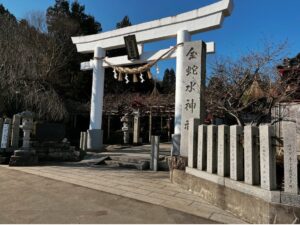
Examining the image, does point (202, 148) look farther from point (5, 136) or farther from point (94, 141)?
point (94, 141)

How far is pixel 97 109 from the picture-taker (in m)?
13.3

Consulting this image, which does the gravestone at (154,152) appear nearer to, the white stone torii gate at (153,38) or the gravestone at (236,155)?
the white stone torii gate at (153,38)

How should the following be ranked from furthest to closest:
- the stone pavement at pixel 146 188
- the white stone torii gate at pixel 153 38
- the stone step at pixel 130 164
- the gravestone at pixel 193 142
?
1. the white stone torii gate at pixel 153 38
2. the stone step at pixel 130 164
3. the gravestone at pixel 193 142
4. the stone pavement at pixel 146 188

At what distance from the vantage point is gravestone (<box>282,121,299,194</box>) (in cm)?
368

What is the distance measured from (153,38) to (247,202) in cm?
889

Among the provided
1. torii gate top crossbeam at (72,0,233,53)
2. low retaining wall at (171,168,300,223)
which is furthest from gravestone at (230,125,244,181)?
torii gate top crossbeam at (72,0,233,53)

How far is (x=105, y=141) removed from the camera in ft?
61.7

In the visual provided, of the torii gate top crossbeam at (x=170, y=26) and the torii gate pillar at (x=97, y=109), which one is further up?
the torii gate top crossbeam at (x=170, y=26)

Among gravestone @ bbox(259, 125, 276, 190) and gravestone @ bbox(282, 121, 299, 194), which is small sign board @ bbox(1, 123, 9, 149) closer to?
gravestone @ bbox(259, 125, 276, 190)

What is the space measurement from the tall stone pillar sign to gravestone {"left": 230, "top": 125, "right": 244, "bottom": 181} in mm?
2381

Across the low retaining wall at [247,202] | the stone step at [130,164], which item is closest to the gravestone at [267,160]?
the low retaining wall at [247,202]

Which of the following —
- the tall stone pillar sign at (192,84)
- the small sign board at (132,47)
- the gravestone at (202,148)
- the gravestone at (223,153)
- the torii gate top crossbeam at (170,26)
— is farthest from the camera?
the small sign board at (132,47)

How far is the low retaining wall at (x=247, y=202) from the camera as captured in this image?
3639mm

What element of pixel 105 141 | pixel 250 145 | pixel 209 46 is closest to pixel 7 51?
pixel 105 141
